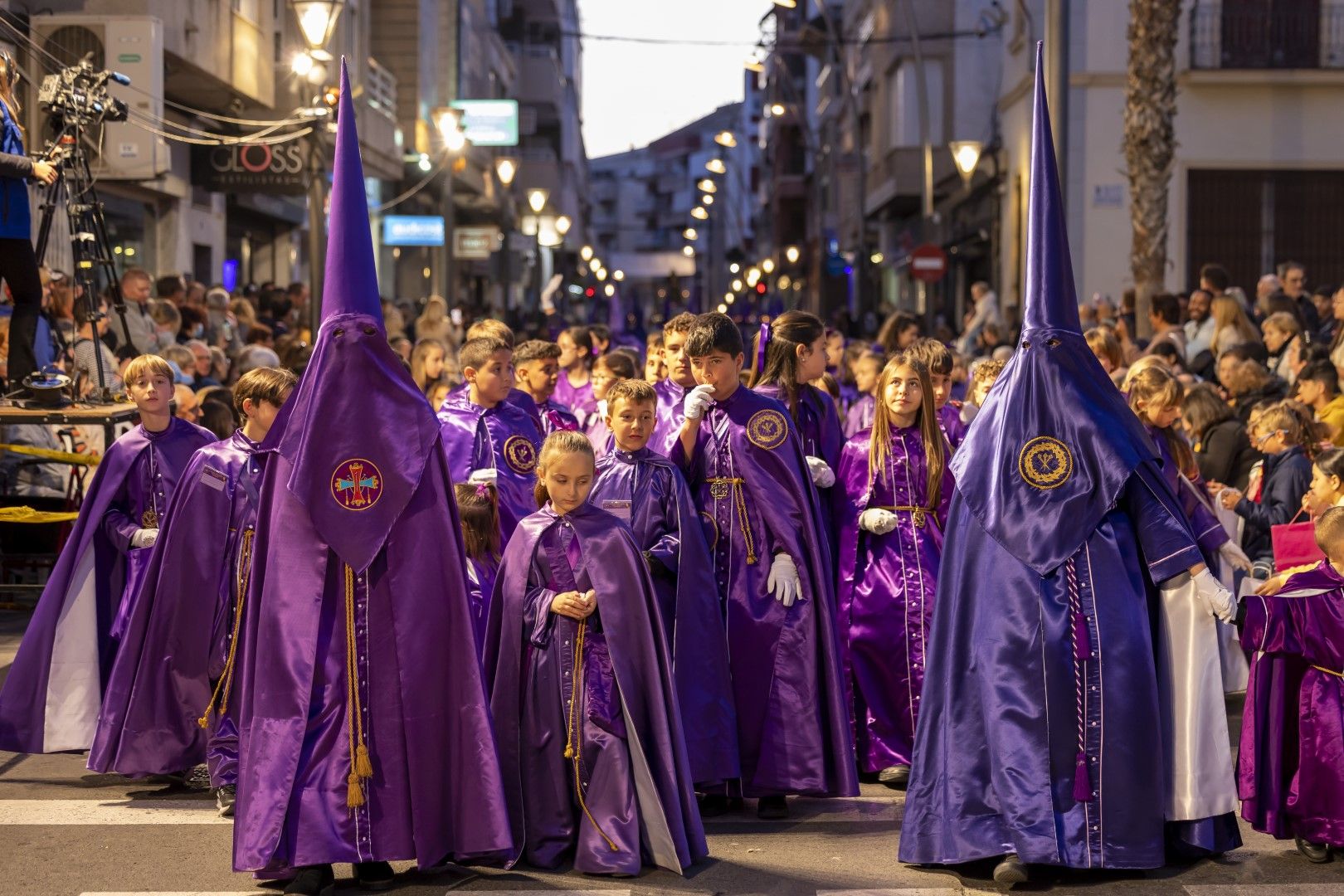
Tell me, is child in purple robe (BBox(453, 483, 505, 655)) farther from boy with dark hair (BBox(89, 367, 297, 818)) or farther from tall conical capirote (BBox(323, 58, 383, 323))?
tall conical capirote (BBox(323, 58, 383, 323))

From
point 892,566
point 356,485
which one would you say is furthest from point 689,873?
point 892,566

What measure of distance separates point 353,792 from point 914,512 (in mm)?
3221

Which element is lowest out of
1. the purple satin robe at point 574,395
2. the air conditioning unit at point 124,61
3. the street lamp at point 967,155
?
the purple satin robe at point 574,395

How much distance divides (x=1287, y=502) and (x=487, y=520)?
4296 mm

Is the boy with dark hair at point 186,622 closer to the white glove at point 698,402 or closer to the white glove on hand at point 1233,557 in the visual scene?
the white glove at point 698,402

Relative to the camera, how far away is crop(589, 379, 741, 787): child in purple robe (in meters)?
7.40

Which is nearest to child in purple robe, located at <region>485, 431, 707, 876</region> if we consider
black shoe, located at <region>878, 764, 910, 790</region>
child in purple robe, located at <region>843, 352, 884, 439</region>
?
black shoe, located at <region>878, 764, 910, 790</region>

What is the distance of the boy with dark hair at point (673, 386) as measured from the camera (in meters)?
8.21

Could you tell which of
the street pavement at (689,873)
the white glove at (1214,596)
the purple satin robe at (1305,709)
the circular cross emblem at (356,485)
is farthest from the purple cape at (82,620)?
the purple satin robe at (1305,709)

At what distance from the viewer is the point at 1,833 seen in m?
7.31

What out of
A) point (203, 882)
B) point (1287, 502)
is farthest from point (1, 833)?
point (1287, 502)

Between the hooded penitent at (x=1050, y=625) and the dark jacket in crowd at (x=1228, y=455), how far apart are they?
464 centimetres

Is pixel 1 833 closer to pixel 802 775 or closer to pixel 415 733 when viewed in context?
pixel 415 733

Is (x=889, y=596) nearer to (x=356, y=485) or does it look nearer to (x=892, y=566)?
(x=892, y=566)
